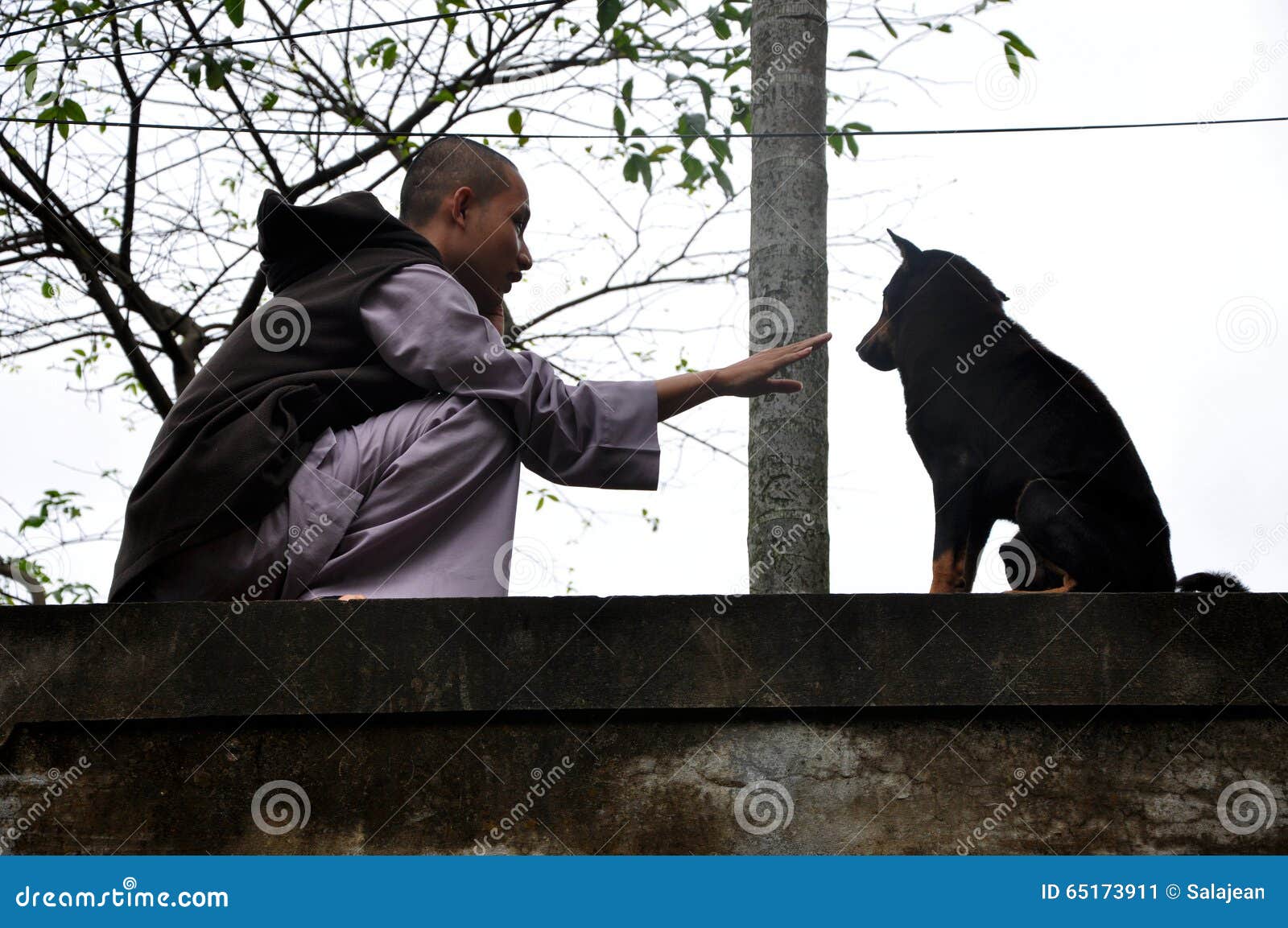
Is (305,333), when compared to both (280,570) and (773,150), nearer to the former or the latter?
(280,570)

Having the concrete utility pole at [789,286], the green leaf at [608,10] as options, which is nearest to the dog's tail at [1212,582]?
the concrete utility pole at [789,286]

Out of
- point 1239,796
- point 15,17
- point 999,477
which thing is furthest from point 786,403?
point 15,17

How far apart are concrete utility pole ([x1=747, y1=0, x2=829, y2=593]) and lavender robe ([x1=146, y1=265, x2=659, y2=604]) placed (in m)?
0.92

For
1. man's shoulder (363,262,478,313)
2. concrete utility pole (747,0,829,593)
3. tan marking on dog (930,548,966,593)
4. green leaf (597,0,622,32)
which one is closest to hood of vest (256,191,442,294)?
man's shoulder (363,262,478,313)

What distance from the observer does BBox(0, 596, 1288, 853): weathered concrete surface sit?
2.44 m

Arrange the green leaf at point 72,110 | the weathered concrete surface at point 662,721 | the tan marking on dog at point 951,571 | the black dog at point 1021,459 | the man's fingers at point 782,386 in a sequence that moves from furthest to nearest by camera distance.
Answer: the green leaf at point 72,110
the tan marking on dog at point 951,571
the black dog at point 1021,459
the man's fingers at point 782,386
the weathered concrete surface at point 662,721

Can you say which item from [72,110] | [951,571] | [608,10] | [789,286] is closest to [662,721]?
[951,571]

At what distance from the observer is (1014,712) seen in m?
2.48

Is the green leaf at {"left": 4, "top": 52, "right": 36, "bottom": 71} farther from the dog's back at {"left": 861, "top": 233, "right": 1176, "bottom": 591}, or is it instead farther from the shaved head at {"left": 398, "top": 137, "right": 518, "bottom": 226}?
the dog's back at {"left": 861, "top": 233, "right": 1176, "bottom": 591}

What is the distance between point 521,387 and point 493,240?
69 centimetres

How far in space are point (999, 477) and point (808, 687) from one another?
94 cm

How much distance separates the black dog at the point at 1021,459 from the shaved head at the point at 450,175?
1201 mm

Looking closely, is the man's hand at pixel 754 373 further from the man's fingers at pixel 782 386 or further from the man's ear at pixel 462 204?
the man's ear at pixel 462 204

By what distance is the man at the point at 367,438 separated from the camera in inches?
104
